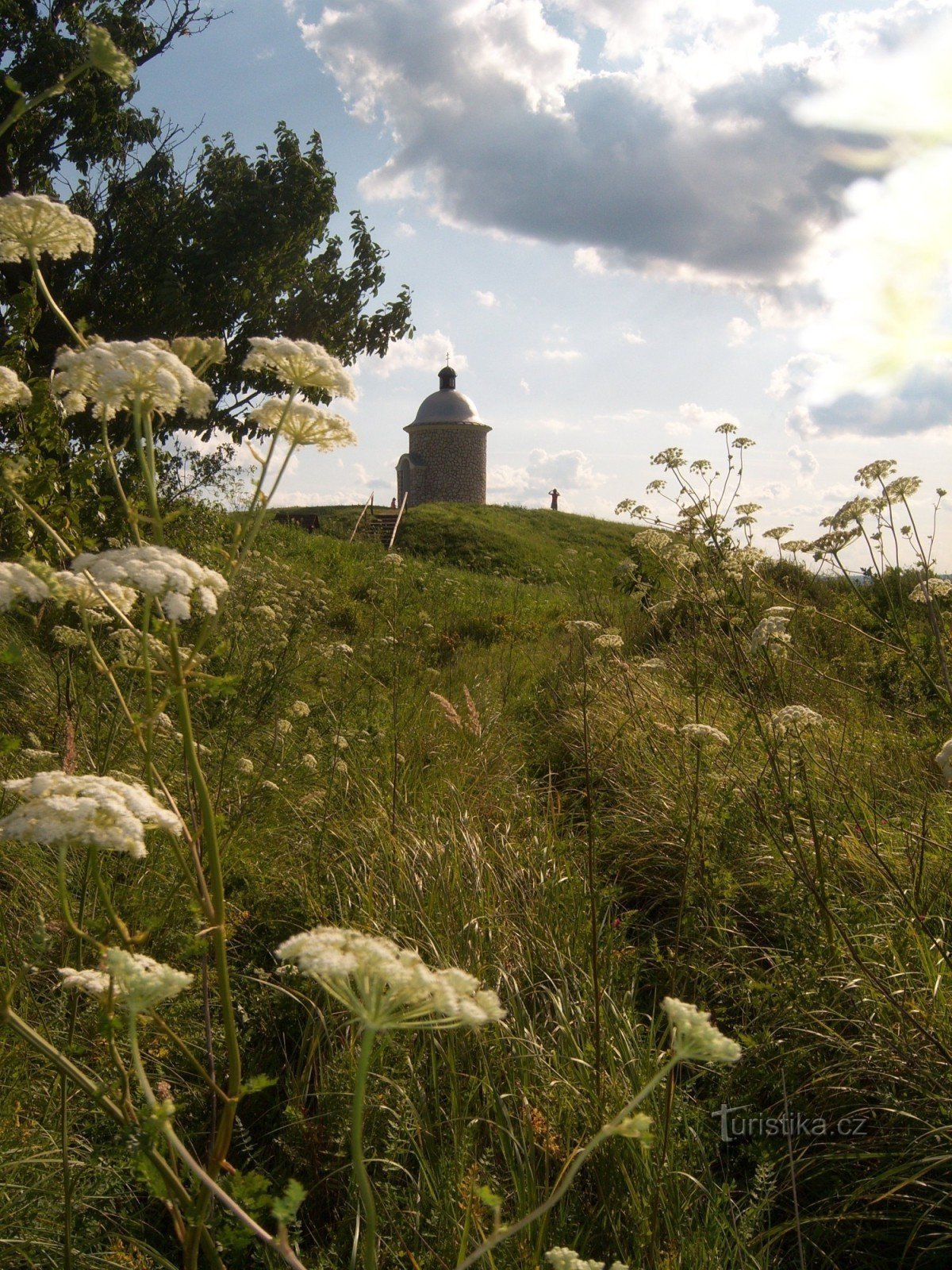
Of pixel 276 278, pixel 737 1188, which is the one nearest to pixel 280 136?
pixel 276 278

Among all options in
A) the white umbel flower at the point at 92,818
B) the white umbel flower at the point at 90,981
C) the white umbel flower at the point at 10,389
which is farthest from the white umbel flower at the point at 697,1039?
the white umbel flower at the point at 10,389

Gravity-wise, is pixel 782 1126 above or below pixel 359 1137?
below

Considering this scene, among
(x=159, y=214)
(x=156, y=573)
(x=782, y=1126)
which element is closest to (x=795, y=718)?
(x=782, y=1126)

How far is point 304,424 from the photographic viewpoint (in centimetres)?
178

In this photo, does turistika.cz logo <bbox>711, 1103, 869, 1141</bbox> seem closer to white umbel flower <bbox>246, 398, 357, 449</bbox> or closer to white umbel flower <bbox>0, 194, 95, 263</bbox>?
white umbel flower <bbox>246, 398, 357, 449</bbox>

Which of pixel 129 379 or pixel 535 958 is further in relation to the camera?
pixel 535 958

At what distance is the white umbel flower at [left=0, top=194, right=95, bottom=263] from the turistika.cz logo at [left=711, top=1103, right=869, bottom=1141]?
9.31ft


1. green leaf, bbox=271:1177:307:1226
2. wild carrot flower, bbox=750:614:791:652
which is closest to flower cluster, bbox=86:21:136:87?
green leaf, bbox=271:1177:307:1226

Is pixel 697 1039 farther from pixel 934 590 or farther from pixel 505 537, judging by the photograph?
pixel 505 537

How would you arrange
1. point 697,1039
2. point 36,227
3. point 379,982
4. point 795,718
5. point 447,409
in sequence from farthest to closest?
point 447,409
point 795,718
point 36,227
point 697,1039
point 379,982

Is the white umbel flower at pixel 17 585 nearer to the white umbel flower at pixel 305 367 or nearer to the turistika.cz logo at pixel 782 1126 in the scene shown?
the white umbel flower at pixel 305 367

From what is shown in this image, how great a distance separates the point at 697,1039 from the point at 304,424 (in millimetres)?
1312

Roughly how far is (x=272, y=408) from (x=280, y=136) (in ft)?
37.3

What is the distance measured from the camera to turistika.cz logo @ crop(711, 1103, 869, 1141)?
2602mm
